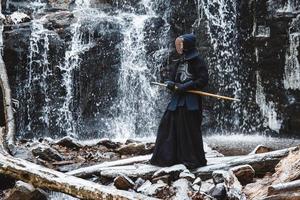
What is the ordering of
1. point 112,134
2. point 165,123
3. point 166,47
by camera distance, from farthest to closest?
point 166,47 < point 112,134 < point 165,123

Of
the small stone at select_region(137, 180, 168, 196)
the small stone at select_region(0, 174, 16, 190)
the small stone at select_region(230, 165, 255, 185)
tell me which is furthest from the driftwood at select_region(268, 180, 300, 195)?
the small stone at select_region(0, 174, 16, 190)

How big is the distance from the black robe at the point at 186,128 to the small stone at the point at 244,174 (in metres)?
0.96

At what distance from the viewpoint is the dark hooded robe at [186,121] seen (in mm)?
6961

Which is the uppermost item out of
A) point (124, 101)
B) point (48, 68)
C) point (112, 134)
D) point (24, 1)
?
point (24, 1)

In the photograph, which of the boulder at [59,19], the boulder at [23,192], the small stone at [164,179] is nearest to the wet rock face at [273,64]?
the boulder at [59,19]

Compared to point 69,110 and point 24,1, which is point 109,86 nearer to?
point 69,110

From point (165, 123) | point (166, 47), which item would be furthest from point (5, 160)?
point (166, 47)

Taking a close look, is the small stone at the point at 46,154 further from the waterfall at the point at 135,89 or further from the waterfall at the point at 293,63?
the waterfall at the point at 293,63

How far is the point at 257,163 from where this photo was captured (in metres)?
6.48

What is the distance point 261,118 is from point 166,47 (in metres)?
4.05

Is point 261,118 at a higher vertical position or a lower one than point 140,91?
lower

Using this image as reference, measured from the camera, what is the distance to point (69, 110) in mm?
14914

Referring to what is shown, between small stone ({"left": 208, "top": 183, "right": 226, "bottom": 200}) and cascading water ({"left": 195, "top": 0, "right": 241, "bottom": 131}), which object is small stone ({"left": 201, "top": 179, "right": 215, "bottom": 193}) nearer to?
small stone ({"left": 208, "top": 183, "right": 226, "bottom": 200})

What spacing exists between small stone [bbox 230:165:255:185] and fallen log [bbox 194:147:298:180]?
1.51 feet
